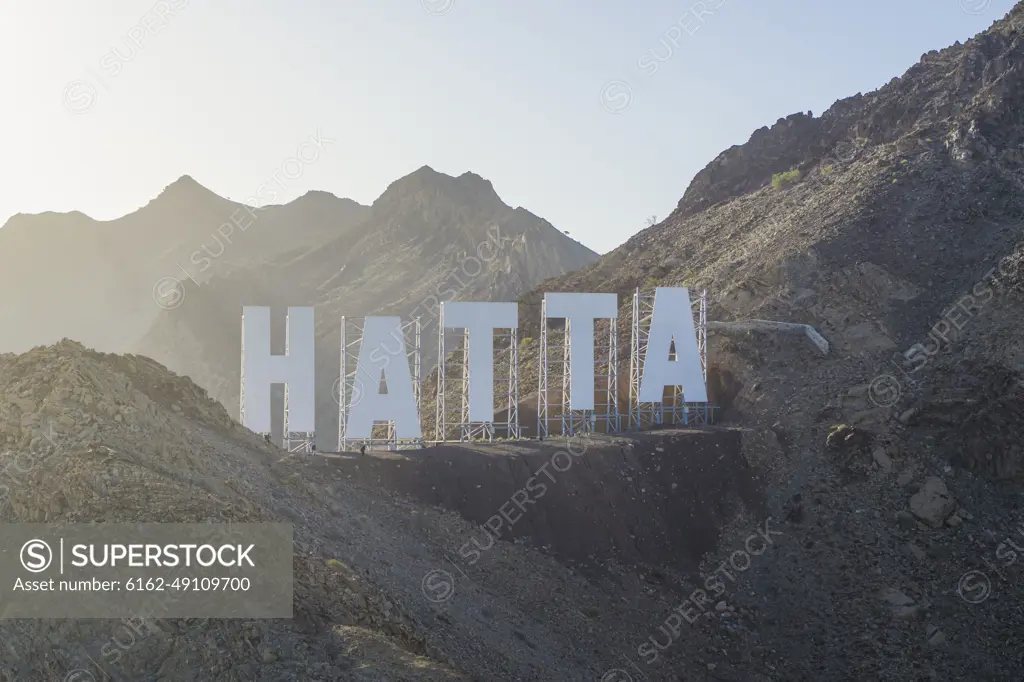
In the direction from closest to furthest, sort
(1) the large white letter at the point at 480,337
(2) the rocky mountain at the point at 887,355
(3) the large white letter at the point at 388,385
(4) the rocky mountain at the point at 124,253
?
(2) the rocky mountain at the point at 887,355, (3) the large white letter at the point at 388,385, (1) the large white letter at the point at 480,337, (4) the rocky mountain at the point at 124,253

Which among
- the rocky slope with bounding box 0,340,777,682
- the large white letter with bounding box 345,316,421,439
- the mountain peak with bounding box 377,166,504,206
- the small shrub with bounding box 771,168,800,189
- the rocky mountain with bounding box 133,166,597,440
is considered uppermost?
the mountain peak with bounding box 377,166,504,206

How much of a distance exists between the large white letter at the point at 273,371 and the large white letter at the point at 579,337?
9.87 m

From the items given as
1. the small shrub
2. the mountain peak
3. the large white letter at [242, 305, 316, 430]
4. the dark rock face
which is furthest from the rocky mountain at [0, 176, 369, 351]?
the dark rock face

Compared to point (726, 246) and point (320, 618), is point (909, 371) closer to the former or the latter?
point (726, 246)

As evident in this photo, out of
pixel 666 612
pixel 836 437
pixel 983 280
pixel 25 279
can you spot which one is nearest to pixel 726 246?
pixel 983 280

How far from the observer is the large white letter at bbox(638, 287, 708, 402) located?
41188 mm

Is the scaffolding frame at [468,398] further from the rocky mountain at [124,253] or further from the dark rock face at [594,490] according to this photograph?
the rocky mountain at [124,253]

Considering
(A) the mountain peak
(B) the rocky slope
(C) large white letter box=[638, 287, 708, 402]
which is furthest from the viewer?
(A) the mountain peak

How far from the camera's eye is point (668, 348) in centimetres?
4159

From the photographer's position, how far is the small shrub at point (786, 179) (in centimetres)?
6303

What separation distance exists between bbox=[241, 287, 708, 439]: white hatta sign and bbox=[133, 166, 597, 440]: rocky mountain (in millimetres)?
55377

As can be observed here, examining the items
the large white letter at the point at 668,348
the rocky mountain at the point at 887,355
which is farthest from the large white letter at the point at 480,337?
the rocky mountain at the point at 887,355

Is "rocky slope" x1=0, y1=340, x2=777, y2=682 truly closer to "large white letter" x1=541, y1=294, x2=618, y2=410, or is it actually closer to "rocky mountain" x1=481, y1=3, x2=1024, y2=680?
"large white letter" x1=541, y1=294, x2=618, y2=410

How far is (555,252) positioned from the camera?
370 ft
